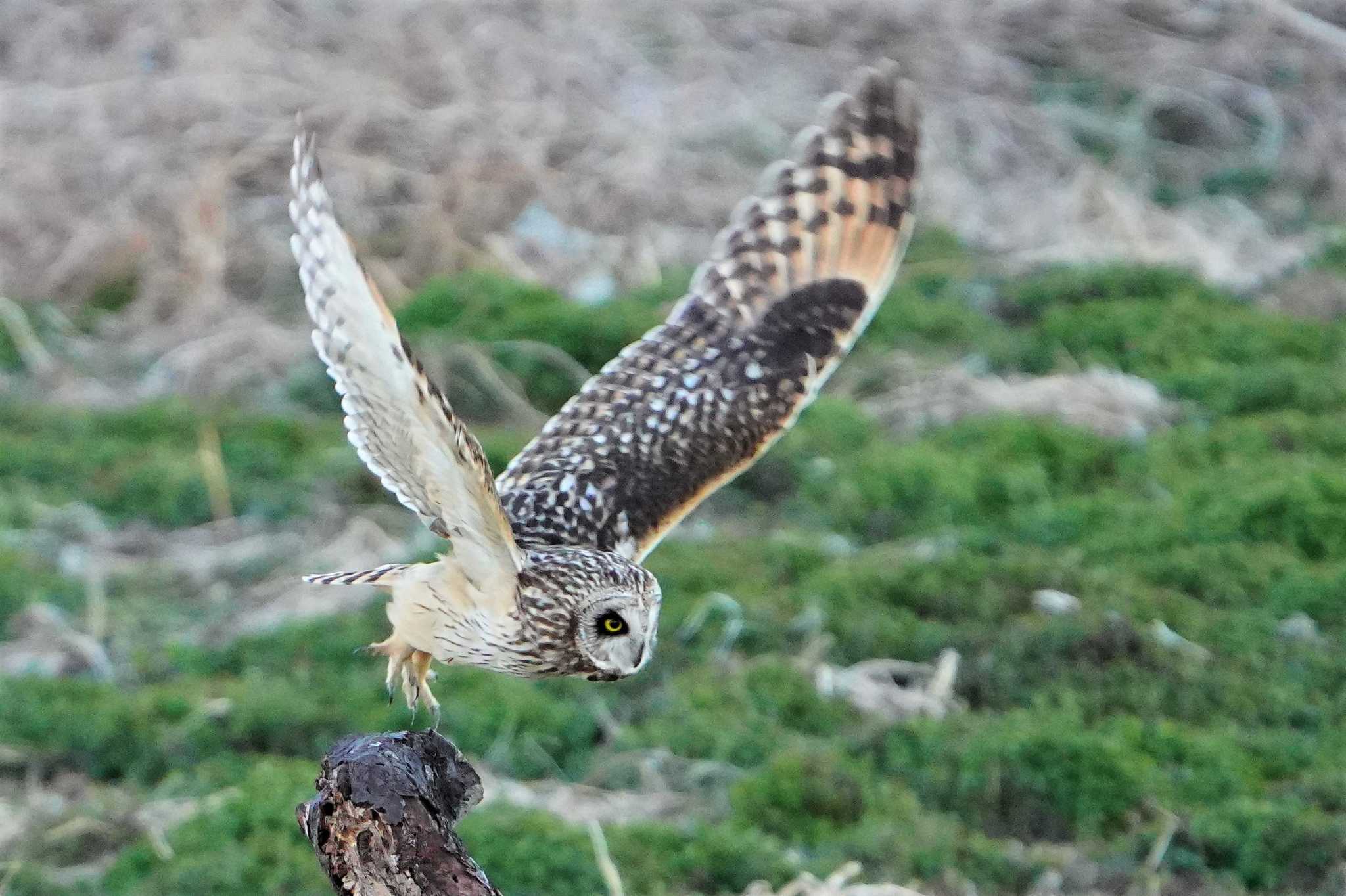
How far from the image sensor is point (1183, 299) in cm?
992

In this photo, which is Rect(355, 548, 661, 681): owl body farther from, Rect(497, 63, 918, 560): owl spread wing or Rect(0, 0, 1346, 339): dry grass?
Rect(0, 0, 1346, 339): dry grass

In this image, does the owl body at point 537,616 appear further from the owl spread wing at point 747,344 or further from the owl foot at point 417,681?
the owl spread wing at point 747,344

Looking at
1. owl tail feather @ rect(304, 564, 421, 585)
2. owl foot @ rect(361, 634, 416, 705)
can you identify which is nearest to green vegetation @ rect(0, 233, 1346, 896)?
owl foot @ rect(361, 634, 416, 705)

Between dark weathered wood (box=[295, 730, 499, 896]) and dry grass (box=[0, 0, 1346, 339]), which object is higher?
dark weathered wood (box=[295, 730, 499, 896])

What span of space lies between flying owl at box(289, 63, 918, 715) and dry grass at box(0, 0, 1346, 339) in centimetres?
507

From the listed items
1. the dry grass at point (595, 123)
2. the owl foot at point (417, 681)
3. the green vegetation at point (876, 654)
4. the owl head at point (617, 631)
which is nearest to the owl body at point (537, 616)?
the owl head at point (617, 631)

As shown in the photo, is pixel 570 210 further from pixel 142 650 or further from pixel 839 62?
pixel 142 650

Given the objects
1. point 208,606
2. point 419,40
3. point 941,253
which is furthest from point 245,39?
point 208,606

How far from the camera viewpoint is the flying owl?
3.62 m

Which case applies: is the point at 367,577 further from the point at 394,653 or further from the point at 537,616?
the point at 537,616

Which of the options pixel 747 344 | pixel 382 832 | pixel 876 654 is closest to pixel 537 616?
pixel 382 832

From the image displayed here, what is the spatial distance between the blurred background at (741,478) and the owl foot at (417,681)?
1.04m

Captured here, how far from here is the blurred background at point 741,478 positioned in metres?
5.81

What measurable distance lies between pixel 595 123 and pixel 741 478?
410cm
